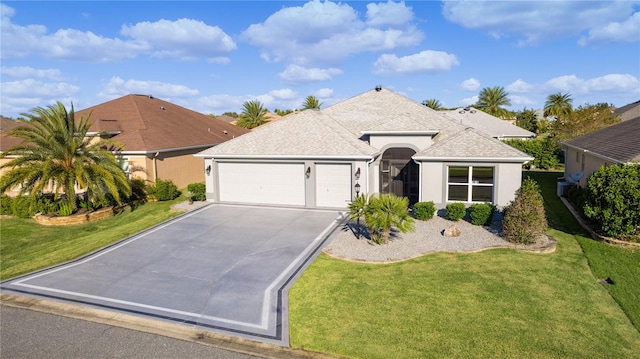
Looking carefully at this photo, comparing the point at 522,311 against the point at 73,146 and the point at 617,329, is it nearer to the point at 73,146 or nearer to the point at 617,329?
the point at 617,329

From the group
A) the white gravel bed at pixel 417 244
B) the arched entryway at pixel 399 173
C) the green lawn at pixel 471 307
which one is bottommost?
the green lawn at pixel 471 307

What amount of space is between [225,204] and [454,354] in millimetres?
16019

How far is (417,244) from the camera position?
46.4 ft

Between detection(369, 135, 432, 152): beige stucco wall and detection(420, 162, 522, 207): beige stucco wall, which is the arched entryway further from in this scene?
detection(420, 162, 522, 207): beige stucco wall

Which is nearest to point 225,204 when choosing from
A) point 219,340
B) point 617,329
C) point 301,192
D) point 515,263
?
point 301,192

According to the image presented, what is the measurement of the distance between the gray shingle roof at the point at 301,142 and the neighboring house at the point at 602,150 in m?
10.5

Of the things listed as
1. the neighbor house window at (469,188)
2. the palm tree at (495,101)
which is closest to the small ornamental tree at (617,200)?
the neighbor house window at (469,188)

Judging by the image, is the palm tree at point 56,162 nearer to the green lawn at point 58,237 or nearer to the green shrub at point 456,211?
the green lawn at point 58,237

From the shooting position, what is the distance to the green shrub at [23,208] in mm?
19812

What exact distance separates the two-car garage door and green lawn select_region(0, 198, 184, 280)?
3.45 m

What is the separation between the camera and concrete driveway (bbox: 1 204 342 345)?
9.56 metres

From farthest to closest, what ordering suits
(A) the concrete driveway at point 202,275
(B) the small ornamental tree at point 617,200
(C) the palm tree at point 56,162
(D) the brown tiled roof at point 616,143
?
(C) the palm tree at point 56,162 → (D) the brown tiled roof at point 616,143 → (B) the small ornamental tree at point 617,200 → (A) the concrete driveway at point 202,275

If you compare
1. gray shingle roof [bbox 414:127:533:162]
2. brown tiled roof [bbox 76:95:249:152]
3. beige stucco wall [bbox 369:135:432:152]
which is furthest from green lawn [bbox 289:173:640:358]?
brown tiled roof [bbox 76:95:249:152]

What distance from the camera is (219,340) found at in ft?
27.9
